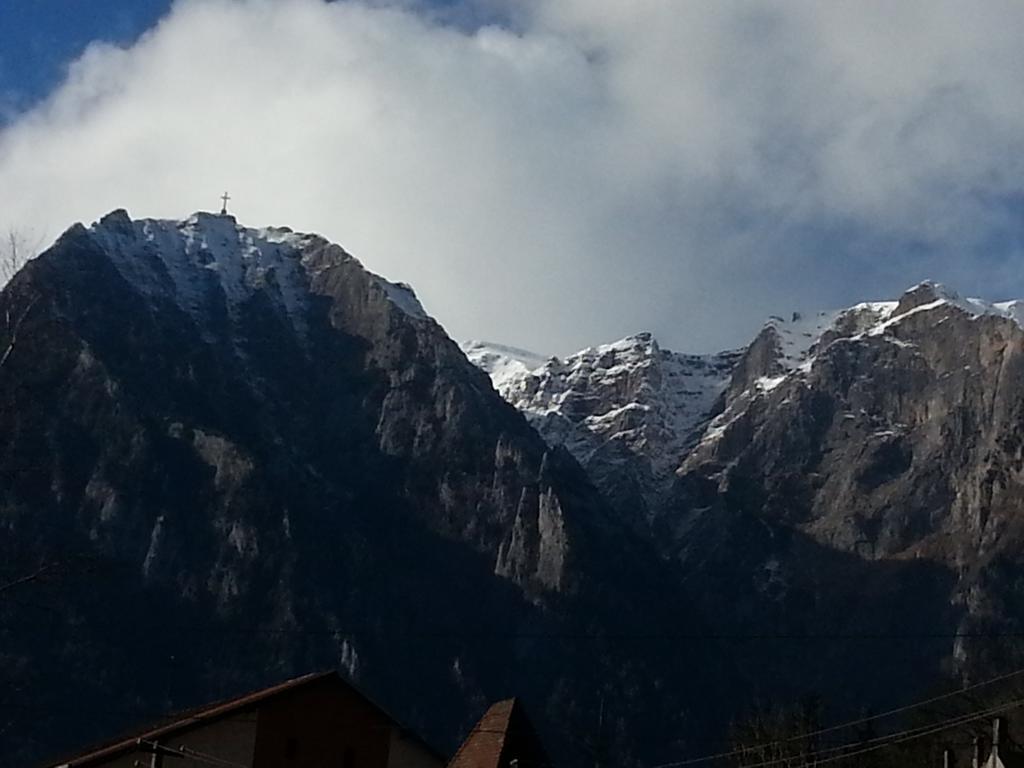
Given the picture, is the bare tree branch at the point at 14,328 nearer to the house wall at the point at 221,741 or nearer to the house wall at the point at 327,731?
the house wall at the point at 221,741

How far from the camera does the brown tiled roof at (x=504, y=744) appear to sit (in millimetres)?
54688

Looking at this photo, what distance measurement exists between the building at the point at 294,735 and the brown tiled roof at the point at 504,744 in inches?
197

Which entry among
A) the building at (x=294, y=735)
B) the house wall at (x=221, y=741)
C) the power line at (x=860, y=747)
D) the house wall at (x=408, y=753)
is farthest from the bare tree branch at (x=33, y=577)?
the power line at (x=860, y=747)

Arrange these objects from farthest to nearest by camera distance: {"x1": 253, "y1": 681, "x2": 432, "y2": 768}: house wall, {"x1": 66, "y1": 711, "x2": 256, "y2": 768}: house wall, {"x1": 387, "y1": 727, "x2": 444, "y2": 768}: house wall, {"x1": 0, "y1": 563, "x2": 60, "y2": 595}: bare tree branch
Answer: {"x1": 387, "y1": 727, "x2": 444, "y2": 768}: house wall
{"x1": 253, "y1": 681, "x2": 432, "y2": 768}: house wall
{"x1": 66, "y1": 711, "x2": 256, "y2": 768}: house wall
{"x1": 0, "y1": 563, "x2": 60, "y2": 595}: bare tree branch

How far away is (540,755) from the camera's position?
56.3 metres

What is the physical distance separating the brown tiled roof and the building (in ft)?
16.4

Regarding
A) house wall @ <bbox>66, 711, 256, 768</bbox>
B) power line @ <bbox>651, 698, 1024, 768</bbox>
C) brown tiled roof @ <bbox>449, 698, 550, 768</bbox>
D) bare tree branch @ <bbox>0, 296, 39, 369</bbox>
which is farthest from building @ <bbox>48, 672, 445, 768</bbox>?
power line @ <bbox>651, 698, 1024, 768</bbox>

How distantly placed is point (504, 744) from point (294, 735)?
34.4 ft

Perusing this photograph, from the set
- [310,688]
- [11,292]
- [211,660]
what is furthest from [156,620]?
[11,292]

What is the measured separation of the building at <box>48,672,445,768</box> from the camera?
5878cm

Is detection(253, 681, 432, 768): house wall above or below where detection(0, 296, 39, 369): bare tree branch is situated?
below

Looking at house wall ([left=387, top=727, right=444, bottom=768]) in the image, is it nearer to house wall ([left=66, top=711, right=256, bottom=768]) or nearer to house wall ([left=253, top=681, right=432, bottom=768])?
house wall ([left=253, top=681, right=432, bottom=768])

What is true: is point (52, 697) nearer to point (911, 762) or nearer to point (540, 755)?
point (911, 762)

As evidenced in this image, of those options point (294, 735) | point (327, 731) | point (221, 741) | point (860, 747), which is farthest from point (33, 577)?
point (860, 747)
